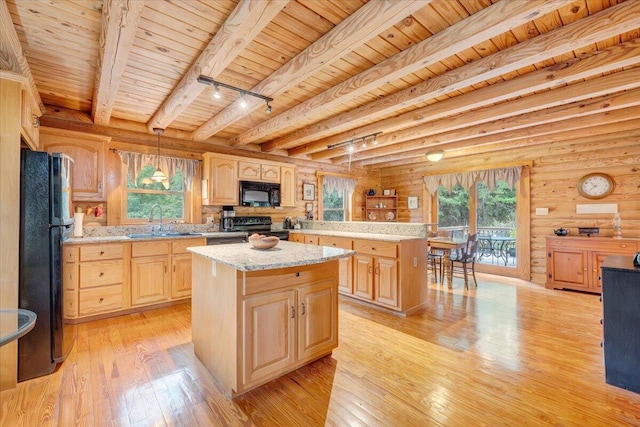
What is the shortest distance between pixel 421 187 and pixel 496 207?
5.31ft

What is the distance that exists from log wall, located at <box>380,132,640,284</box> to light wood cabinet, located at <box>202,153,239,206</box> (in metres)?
4.67

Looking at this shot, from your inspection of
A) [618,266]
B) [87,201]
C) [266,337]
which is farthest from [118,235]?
[618,266]

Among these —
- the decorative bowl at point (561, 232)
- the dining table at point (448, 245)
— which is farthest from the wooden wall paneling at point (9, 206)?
the decorative bowl at point (561, 232)

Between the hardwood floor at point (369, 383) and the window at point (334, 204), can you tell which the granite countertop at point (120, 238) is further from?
the window at point (334, 204)

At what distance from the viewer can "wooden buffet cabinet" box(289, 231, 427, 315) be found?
3.50 m

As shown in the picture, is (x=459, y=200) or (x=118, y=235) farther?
(x=459, y=200)

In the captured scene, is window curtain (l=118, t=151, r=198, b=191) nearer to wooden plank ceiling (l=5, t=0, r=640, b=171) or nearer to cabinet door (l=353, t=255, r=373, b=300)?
wooden plank ceiling (l=5, t=0, r=640, b=171)

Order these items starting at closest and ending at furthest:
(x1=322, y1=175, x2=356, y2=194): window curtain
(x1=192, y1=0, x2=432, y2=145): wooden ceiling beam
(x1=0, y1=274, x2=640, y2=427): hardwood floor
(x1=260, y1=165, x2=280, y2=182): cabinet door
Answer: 1. (x1=192, y1=0, x2=432, y2=145): wooden ceiling beam
2. (x1=0, y1=274, x2=640, y2=427): hardwood floor
3. (x1=260, y1=165, x2=280, y2=182): cabinet door
4. (x1=322, y1=175, x2=356, y2=194): window curtain

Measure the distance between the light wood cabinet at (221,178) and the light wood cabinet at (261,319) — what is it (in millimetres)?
2222

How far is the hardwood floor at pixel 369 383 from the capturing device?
1.79m

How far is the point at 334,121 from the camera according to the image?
155 inches

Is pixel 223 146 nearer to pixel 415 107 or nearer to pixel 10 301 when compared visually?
pixel 415 107

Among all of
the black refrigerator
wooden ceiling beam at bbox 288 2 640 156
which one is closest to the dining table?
wooden ceiling beam at bbox 288 2 640 156

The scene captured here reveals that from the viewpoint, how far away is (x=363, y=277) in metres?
3.92
